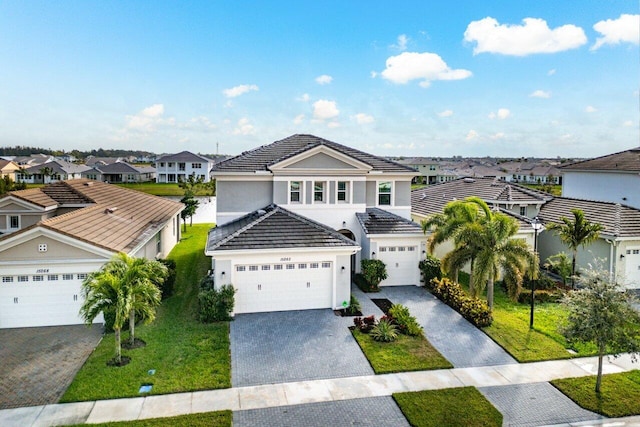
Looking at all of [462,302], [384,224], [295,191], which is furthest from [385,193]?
[462,302]

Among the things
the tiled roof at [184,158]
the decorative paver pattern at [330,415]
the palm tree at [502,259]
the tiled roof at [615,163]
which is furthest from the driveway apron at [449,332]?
the tiled roof at [184,158]

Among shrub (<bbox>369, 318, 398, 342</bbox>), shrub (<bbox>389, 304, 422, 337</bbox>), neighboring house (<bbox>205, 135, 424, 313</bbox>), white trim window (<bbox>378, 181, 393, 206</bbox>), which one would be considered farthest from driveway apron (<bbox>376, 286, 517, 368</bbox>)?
white trim window (<bbox>378, 181, 393, 206</bbox>)

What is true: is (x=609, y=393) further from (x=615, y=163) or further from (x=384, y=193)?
(x=615, y=163)

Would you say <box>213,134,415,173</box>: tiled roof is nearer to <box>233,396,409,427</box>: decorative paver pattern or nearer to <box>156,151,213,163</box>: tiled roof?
<box>233,396,409,427</box>: decorative paver pattern

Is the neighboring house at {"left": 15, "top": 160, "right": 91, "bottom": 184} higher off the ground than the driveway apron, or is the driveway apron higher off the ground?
the neighboring house at {"left": 15, "top": 160, "right": 91, "bottom": 184}

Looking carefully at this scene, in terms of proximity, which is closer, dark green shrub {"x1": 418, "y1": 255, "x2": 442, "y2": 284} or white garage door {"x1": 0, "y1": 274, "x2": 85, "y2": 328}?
white garage door {"x1": 0, "y1": 274, "x2": 85, "y2": 328}

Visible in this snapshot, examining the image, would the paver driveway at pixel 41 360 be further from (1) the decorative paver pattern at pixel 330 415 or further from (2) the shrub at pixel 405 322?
(2) the shrub at pixel 405 322

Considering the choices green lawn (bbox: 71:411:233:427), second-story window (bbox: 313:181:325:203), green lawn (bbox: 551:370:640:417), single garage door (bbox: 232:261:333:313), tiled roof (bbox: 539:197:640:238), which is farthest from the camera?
second-story window (bbox: 313:181:325:203)
